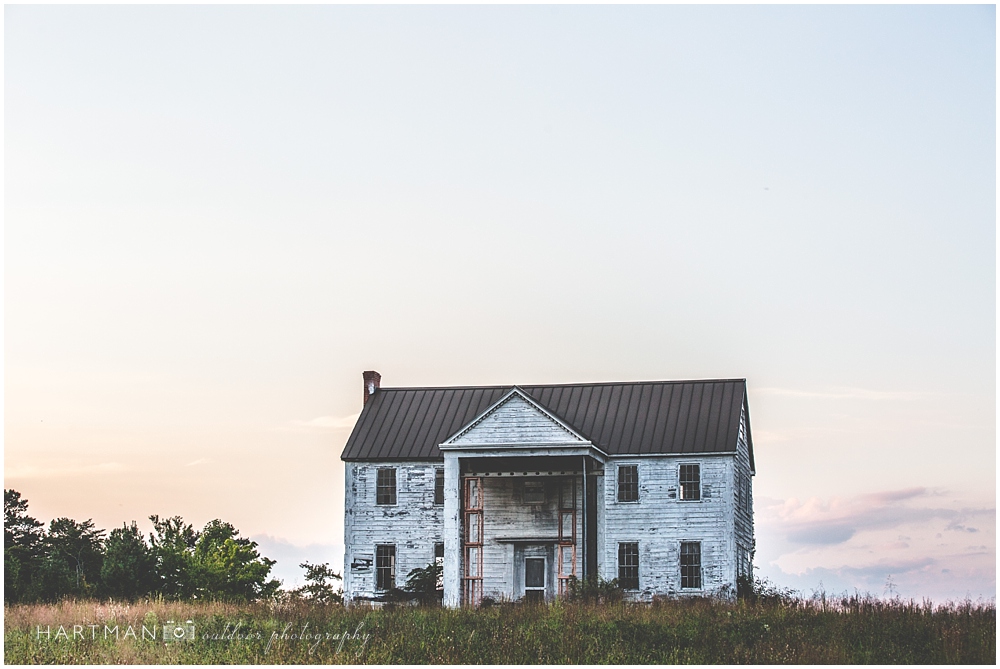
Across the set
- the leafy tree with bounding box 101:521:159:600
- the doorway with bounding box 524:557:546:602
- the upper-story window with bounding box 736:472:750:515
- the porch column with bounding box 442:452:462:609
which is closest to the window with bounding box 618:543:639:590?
the doorway with bounding box 524:557:546:602

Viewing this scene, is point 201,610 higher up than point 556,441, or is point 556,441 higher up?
point 556,441

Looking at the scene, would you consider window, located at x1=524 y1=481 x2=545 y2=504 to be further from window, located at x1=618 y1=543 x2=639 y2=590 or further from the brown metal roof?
window, located at x1=618 y1=543 x2=639 y2=590

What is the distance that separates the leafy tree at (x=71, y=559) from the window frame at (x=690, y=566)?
1733 cm

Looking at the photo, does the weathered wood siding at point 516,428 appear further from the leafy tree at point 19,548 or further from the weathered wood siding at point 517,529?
the leafy tree at point 19,548

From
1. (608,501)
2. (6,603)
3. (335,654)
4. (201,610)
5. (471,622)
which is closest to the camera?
(335,654)

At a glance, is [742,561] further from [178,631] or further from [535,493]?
[178,631]

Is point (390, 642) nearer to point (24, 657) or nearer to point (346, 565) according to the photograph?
point (24, 657)

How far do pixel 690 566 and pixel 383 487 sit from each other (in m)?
9.81

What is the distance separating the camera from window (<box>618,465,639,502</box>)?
3950 centimetres

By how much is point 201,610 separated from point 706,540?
1479 cm

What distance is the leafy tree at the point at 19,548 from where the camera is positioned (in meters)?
37.9

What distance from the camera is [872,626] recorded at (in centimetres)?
2672

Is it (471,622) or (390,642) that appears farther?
(471,622)

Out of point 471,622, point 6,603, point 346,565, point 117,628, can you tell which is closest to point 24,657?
point 117,628
